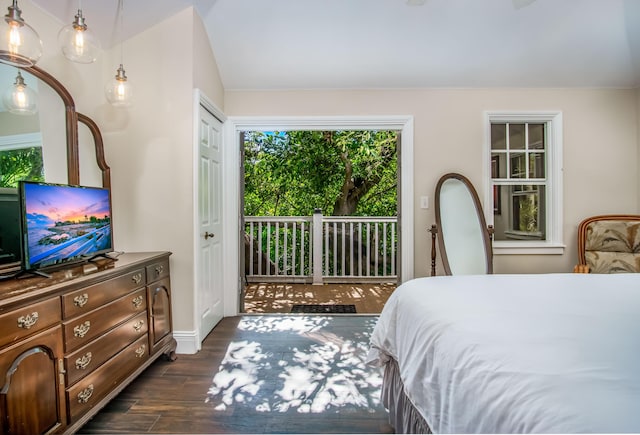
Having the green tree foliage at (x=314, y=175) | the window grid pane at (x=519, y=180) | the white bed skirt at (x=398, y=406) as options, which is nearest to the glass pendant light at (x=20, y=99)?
the white bed skirt at (x=398, y=406)

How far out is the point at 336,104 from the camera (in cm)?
342

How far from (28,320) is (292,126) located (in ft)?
8.87

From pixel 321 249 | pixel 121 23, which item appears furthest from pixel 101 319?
pixel 321 249

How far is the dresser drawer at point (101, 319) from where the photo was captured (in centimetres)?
153

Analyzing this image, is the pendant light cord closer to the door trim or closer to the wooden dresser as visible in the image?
the door trim

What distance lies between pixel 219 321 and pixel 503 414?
2965 mm

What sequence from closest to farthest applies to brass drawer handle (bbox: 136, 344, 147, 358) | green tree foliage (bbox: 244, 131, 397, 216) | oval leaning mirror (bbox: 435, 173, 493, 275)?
brass drawer handle (bbox: 136, 344, 147, 358) → oval leaning mirror (bbox: 435, 173, 493, 275) → green tree foliage (bbox: 244, 131, 397, 216)

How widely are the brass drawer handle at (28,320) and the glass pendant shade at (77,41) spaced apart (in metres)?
1.32

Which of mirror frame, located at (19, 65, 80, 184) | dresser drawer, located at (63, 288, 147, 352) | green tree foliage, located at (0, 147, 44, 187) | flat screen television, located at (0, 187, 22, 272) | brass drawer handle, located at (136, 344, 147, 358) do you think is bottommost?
brass drawer handle, located at (136, 344, 147, 358)

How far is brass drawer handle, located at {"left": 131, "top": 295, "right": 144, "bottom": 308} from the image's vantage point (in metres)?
2.04

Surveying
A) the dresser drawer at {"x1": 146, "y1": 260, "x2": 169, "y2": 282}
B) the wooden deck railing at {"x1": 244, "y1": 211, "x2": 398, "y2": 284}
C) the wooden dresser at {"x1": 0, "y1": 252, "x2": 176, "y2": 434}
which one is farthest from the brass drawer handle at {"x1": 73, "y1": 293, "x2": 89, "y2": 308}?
the wooden deck railing at {"x1": 244, "y1": 211, "x2": 398, "y2": 284}

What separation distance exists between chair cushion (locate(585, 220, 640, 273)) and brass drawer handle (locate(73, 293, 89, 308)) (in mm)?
4014

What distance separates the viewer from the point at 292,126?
346 cm

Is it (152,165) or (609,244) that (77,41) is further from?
(609,244)
